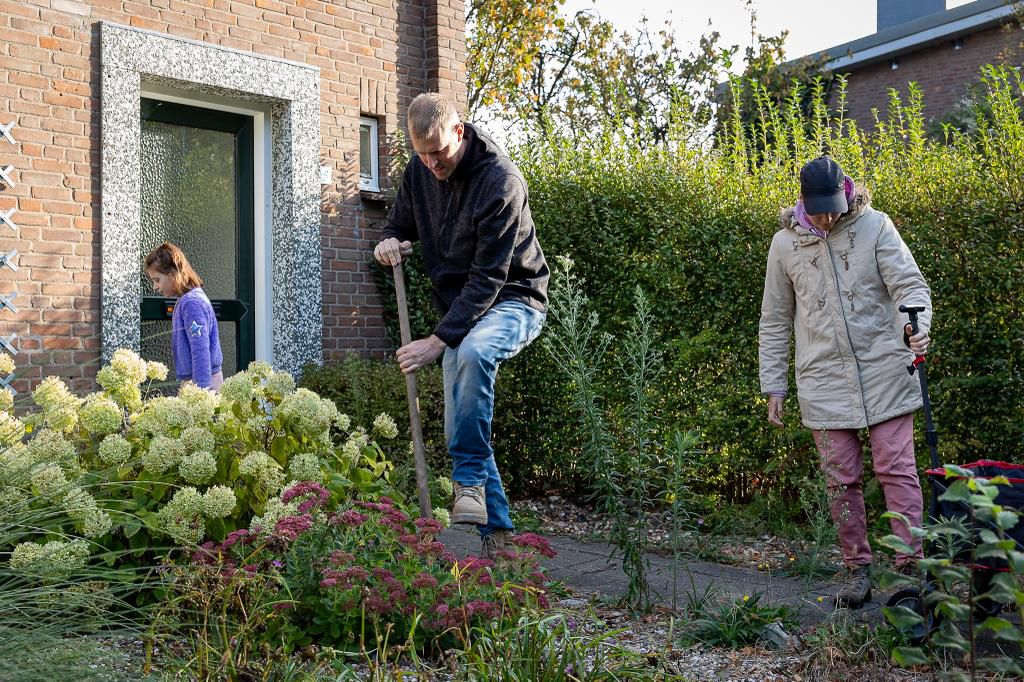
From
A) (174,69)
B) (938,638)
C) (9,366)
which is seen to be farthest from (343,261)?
(938,638)

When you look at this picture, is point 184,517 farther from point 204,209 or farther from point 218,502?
point 204,209

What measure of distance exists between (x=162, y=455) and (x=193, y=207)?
4.70 m

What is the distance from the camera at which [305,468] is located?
379 centimetres

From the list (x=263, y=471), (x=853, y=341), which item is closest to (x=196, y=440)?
(x=263, y=471)

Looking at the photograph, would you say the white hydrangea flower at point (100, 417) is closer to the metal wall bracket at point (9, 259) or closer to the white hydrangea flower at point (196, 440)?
the white hydrangea flower at point (196, 440)

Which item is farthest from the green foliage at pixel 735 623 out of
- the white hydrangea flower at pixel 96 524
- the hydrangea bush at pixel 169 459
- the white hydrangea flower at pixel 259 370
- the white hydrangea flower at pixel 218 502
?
the white hydrangea flower at pixel 96 524

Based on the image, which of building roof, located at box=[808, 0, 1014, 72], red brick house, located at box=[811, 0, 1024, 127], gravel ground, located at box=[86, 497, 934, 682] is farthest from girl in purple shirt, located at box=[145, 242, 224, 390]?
red brick house, located at box=[811, 0, 1024, 127]

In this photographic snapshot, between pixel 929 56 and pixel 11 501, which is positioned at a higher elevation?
pixel 929 56

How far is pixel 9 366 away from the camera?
14.0ft

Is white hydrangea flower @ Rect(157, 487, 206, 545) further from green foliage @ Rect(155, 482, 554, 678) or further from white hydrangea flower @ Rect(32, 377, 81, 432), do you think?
white hydrangea flower @ Rect(32, 377, 81, 432)

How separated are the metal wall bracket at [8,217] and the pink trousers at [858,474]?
5213 mm

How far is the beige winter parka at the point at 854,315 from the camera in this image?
4.41m

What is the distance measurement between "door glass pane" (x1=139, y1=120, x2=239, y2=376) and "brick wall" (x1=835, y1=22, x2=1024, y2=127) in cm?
1559

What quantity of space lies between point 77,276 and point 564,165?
11.7 feet
